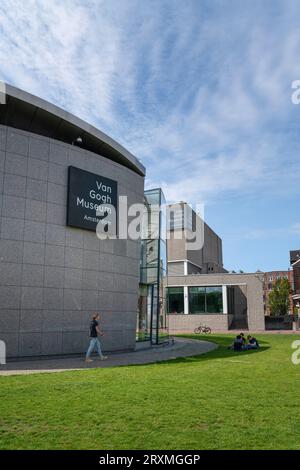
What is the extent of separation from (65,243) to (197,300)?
2738cm

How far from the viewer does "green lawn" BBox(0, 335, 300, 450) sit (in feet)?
18.9

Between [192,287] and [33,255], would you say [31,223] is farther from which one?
[192,287]

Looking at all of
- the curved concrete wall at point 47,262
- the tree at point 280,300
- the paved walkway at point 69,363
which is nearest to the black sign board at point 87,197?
the curved concrete wall at point 47,262

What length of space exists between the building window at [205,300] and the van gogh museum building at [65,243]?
19398 millimetres

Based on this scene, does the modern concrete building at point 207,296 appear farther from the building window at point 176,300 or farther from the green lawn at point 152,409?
the green lawn at point 152,409

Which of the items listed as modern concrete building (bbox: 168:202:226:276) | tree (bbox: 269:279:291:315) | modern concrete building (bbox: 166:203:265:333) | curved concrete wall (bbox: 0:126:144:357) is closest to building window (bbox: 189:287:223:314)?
modern concrete building (bbox: 166:203:265:333)

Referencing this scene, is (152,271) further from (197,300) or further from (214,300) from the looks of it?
(197,300)

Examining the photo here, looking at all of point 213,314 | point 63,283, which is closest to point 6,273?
point 63,283

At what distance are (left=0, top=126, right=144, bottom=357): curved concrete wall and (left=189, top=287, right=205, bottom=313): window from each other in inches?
939

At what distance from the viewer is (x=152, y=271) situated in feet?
71.5

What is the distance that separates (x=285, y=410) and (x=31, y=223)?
430 inches

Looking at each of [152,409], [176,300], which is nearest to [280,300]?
[176,300]

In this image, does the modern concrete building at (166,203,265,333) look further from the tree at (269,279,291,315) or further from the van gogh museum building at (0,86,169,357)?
the tree at (269,279,291,315)

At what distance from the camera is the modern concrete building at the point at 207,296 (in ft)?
130
